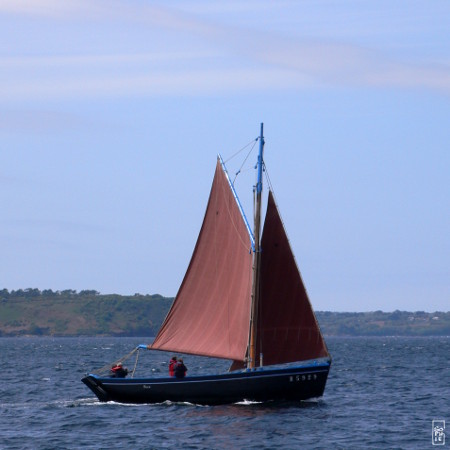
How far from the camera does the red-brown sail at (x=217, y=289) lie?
54.9 meters

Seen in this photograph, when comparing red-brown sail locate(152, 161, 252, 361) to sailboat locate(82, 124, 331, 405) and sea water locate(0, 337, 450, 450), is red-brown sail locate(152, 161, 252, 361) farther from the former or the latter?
sea water locate(0, 337, 450, 450)

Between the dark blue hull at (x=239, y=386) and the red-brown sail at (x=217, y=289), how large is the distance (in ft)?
4.17

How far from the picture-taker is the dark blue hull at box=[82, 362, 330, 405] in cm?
5412

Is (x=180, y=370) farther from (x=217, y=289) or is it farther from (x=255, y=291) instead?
(x=255, y=291)

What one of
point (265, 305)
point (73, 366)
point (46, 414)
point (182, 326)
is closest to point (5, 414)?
point (46, 414)

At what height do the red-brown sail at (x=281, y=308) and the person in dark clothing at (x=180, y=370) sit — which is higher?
the red-brown sail at (x=281, y=308)

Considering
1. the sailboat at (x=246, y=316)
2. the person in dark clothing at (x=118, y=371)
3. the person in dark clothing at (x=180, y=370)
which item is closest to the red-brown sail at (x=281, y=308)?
the sailboat at (x=246, y=316)

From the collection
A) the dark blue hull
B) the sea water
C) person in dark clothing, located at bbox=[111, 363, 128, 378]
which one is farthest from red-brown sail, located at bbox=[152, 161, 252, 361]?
the sea water

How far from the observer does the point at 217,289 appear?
183 feet

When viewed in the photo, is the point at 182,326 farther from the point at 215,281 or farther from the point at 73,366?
the point at 73,366

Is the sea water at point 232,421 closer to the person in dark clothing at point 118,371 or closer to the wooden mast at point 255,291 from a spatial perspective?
the person in dark clothing at point 118,371

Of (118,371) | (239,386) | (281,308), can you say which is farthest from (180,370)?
(281,308)

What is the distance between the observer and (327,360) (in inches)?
2152

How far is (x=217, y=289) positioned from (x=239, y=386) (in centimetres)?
494
